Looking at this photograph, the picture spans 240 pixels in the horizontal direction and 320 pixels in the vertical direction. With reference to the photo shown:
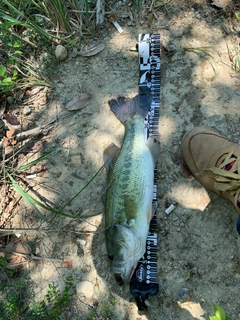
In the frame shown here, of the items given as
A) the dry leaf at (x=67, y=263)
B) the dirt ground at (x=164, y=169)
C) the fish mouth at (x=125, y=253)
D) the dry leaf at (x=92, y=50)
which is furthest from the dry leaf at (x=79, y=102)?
the dry leaf at (x=67, y=263)

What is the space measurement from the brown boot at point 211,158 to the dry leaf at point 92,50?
1433mm

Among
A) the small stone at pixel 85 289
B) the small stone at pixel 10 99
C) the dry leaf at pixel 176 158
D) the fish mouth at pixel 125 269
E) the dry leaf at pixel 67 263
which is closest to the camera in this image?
the fish mouth at pixel 125 269

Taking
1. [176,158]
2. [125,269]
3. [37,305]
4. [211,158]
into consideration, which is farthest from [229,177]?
[37,305]

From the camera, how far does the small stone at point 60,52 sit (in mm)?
3815

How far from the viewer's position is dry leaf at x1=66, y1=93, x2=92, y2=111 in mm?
3648

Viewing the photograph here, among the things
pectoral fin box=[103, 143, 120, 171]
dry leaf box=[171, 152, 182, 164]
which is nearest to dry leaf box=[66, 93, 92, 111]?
pectoral fin box=[103, 143, 120, 171]

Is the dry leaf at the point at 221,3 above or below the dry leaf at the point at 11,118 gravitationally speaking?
above

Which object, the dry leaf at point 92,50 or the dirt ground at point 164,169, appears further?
the dry leaf at point 92,50

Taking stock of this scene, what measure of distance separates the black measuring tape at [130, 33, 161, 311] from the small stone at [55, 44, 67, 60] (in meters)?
0.84

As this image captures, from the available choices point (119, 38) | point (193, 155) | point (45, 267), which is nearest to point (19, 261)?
point (45, 267)

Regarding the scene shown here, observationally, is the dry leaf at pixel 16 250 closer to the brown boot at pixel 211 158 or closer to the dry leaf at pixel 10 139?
the dry leaf at pixel 10 139

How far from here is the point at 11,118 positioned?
373cm

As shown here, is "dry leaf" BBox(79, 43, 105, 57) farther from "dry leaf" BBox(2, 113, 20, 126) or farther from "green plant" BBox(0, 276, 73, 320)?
"green plant" BBox(0, 276, 73, 320)

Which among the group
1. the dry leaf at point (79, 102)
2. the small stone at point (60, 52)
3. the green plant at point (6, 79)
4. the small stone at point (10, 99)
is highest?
the small stone at point (60, 52)
